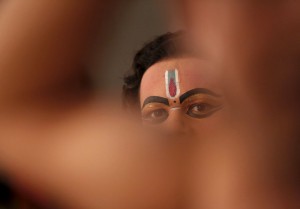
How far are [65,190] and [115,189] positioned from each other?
84 mm

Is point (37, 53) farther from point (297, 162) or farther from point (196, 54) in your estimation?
point (297, 162)

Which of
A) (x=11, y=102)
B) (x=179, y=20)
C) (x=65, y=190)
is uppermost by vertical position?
(x=179, y=20)

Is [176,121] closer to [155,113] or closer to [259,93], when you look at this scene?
[155,113]

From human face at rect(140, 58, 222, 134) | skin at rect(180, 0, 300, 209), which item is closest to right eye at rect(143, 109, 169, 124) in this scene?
human face at rect(140, 58, 222, 134)

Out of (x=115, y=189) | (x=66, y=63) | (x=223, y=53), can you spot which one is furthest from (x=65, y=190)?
(x=223, y=53)

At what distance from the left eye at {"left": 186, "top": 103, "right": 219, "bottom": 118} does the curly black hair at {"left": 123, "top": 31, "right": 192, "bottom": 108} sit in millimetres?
91

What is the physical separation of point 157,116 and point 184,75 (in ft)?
0.28

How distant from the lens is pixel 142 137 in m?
0.72

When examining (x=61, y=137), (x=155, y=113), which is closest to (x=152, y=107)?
(x=155, y=113)

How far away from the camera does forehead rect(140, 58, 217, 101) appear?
2.32 feet

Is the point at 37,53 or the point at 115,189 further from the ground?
the point at 37,53

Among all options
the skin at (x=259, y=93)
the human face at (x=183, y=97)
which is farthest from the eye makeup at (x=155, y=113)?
the skin at (x=259, y=93)

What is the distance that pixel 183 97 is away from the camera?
28.5 inches

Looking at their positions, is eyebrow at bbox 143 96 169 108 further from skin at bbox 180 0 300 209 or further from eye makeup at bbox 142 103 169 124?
skin at bbox 180 0 300 209
